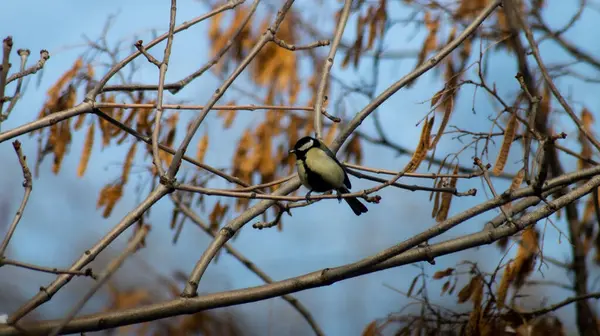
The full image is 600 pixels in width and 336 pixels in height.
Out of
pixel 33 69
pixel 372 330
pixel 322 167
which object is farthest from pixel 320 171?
pixel 33 69

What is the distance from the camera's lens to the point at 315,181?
3613 mm

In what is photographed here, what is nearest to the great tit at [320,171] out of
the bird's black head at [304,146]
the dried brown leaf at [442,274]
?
the bird's black head at [304,146]

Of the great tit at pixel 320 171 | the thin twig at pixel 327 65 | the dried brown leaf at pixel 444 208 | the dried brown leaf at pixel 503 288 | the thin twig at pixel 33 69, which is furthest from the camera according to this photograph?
the great tit at pixel 320 171

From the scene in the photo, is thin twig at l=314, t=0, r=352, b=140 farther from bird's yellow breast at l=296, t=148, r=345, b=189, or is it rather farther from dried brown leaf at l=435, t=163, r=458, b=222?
dried brown leaf at l=435, t=163, r=458, b=222

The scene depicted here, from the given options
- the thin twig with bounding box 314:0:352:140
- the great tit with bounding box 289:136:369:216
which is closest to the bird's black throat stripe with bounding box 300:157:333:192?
the great tit with bounding box 289:136:369:216

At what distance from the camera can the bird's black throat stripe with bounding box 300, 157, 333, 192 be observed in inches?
140

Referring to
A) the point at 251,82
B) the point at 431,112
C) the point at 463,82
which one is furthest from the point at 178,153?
the point at 251,82

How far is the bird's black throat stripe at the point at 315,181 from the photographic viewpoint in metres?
3.56

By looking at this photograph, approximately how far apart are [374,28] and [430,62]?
69.8 inches

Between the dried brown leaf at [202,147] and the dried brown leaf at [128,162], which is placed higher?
the dried brown leaf at [202,147]

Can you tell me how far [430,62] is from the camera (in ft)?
9.26

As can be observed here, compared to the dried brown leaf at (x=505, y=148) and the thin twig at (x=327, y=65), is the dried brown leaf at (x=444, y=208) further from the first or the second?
the thin twig at (x=327, y=65)

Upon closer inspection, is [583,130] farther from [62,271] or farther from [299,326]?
[299,326]

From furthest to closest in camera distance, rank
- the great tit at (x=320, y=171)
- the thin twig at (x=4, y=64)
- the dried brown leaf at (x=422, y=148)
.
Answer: the great tit at (x=320, y=171) < the dried brown leaf at (x=422, y=148) < the thin twig at (x=4, y=64)
